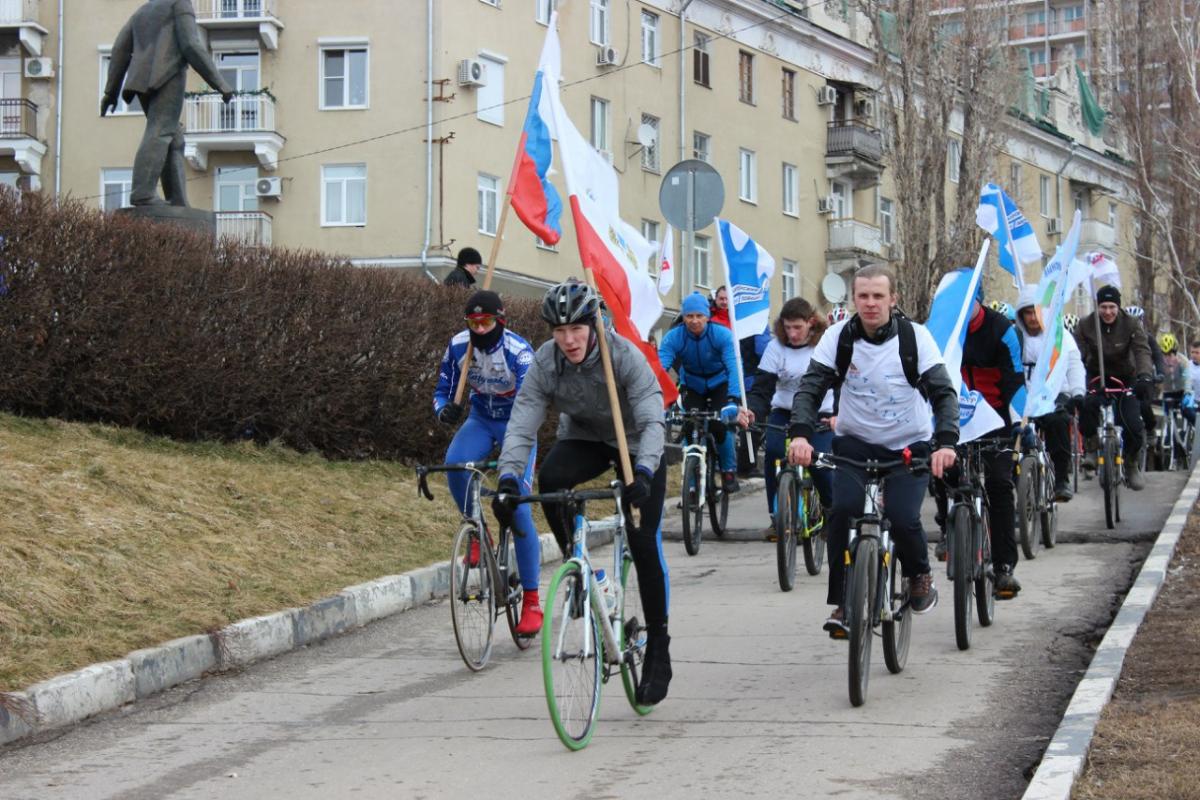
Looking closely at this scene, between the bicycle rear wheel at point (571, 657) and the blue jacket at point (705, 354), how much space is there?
25.1 ft

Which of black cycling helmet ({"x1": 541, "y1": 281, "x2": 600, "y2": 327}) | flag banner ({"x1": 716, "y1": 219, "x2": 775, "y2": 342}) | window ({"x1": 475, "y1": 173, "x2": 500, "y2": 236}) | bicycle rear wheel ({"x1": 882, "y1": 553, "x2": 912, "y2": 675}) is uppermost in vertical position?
window ({"x1": 475, "y1": 173, "x2": 500, "y2": 236})

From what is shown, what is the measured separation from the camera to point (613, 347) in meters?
7.47

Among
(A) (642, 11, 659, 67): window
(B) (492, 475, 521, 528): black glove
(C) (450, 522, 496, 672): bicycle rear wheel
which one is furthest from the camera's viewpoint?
(A) (642, 11, 659, 67): window

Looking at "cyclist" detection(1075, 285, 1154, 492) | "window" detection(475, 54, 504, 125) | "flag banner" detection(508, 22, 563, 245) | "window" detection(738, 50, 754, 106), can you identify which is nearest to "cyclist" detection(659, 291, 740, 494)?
"flag banner" detection(508, 22, 563, 245)

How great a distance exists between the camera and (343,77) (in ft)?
132

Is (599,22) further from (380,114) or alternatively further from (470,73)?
(380,114)

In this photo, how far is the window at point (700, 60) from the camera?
151 feet

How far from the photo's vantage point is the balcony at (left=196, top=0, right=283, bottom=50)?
132 feet

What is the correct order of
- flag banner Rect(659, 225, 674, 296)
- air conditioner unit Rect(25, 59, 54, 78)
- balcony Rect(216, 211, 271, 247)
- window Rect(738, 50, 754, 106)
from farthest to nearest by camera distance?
1. window Rect(738, 50, 754, 106)
2. air conditioner unit Rect(25, 59, 54, 78)
3. balcony Rect(216, 211, 271, 247)
4. flag banner Rect(659, 225, 674, 296)

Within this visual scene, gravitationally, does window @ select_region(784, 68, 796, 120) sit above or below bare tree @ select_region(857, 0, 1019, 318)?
above

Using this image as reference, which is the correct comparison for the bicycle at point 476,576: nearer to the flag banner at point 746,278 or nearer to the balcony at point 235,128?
the flag banner at point 746,278

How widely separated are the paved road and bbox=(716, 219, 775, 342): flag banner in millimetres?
5074

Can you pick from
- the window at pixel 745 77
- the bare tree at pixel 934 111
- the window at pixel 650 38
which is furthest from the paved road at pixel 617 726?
the window at pixel 745 77

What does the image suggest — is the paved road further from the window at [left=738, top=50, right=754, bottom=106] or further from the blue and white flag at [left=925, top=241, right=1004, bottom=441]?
the window at [left=738, top=50, right=754, bottom=106]
